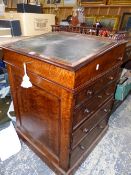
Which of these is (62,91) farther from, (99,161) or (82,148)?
(99,161)

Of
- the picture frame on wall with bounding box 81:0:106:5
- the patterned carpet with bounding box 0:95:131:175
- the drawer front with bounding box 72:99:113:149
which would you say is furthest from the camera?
the picture frame on wall with bounding box 81:0:106:5

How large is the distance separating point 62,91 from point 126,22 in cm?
146

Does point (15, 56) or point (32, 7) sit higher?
point (32, 7)

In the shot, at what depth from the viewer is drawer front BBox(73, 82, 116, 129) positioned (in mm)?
959

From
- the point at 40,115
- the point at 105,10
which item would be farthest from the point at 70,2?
the point at 40,115

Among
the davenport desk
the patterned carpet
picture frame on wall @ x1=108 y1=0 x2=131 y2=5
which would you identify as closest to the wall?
picture frame on wall @ x1=108 y1=0 x2=131 y2=5

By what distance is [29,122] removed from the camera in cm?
126

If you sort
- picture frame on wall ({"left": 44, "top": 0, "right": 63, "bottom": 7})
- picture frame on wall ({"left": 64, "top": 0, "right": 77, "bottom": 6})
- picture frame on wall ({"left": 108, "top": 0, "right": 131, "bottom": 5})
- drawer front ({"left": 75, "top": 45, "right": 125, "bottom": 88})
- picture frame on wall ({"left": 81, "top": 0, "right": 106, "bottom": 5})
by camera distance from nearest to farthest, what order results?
drawer front ({"left": 75, "top": 45, "right": 125, "bottom": 88}), picture frame on wall ({"left": 108, "top": 0, "right": 131, "bottom": 5}), picture frame on wall ({"left": 81, "top": 0, "right": 106, "bottom": 5}), picture frame on wall ({"left": 64, "top": 0, "right": 77, "bottom": 6}), picture frame on wall ({"left": 44, "top": 0, "right": 63, "bottom": 7})

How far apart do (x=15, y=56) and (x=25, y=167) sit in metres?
0.89

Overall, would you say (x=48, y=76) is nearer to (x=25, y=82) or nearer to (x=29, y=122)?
(x=25, y=82)

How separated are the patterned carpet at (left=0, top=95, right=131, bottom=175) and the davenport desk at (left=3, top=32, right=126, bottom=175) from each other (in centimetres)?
10

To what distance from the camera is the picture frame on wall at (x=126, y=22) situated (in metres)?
1.82

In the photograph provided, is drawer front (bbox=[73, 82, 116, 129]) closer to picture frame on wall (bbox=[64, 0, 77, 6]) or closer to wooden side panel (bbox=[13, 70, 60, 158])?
wooden side panel (bbox=[13, 70, 60, 158])

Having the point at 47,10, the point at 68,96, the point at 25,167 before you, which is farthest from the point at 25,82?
the point at 47,10
